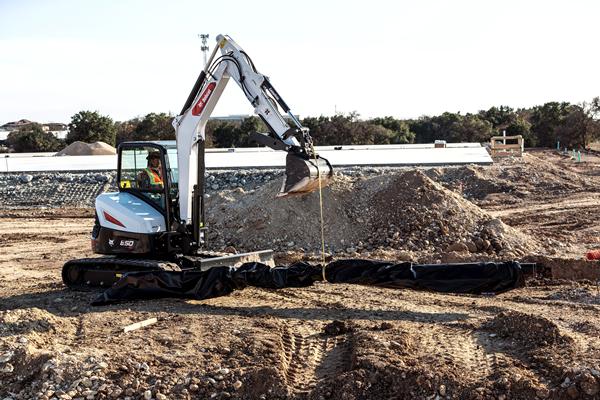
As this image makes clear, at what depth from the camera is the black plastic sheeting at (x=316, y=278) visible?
8422 mm

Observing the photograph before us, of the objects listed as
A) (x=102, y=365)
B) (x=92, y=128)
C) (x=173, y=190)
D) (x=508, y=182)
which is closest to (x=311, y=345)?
(x=102, y=365)

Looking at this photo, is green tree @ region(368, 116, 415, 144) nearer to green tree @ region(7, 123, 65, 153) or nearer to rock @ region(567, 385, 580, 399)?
green tree @ region(7, 123, 65, 153)

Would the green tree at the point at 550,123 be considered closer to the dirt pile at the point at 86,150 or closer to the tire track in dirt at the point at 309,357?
the dirt pile at the point at 86,150

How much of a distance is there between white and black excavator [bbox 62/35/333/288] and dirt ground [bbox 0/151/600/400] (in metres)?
0.79

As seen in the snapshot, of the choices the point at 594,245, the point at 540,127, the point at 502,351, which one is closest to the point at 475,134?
the point at 540,127

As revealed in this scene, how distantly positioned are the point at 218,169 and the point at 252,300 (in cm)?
1687

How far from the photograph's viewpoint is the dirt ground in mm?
6074

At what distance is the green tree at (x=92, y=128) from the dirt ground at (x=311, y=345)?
3807 centimetres

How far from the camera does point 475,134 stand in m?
47.3

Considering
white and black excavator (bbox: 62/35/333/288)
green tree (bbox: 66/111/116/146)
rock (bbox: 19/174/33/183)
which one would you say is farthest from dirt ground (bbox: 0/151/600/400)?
green tree (bbox: 66/111/116/146)

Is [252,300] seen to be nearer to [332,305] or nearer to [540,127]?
[332,305]

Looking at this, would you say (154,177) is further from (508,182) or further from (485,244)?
(508,182)

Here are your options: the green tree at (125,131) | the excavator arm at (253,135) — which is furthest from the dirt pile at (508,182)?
the green tree at (125,131)

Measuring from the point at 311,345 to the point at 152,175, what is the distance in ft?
12.9
